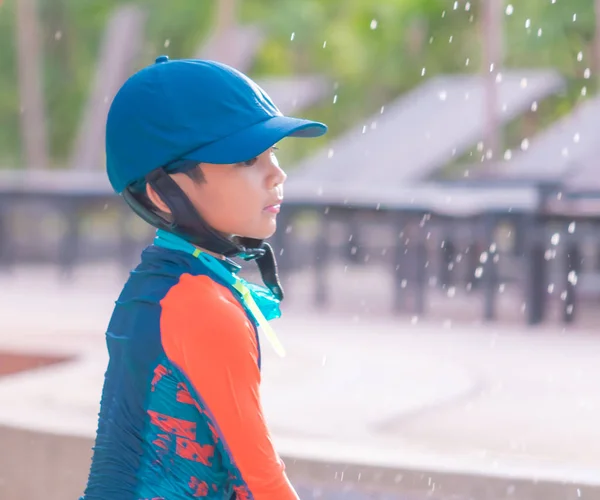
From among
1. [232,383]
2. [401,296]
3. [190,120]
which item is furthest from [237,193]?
[401,296]

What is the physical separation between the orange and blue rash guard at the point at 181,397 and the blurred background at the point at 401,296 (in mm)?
1547

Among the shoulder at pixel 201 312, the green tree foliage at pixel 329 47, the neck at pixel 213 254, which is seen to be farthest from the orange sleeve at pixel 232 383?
the green tree foliage at pixel 329 47

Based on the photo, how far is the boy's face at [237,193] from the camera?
1.44m

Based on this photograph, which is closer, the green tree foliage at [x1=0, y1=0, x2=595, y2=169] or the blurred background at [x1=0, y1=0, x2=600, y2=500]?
the blurred background at [x1=0, y1=0, x2=600, y2=500]

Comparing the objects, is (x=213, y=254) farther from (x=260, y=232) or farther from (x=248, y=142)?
(x=248, y=142)

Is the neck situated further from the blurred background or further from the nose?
the blurred background

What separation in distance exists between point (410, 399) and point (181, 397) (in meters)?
3.17

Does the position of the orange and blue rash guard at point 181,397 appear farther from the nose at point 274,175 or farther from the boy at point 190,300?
the nose at point 274,175

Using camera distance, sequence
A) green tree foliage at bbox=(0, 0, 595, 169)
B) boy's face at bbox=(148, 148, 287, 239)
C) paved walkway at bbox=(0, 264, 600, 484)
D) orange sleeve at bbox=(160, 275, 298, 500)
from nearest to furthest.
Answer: orange sleeve at bbox=(160, 275, 298, 500), boy's face at bbox=(148, 148, 287, 239), paved walkway at bbox=(0, 264, 600, 484), green tree foliage at bbox=(0, 0, 595, 169)

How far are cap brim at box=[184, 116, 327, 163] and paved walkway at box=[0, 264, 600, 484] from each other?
1.66 m

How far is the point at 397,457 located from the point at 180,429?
5.43ft

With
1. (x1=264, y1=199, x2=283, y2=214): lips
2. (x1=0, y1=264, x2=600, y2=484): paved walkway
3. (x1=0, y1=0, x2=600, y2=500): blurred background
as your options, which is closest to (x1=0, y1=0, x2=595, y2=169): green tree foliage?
(x1=0, y1=0, x2=600, y2=500): blurred background

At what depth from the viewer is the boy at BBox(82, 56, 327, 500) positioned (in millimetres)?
1334

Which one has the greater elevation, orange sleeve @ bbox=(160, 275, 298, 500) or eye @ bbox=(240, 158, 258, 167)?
eye @ bbox=(240, 158, 258, 167)
